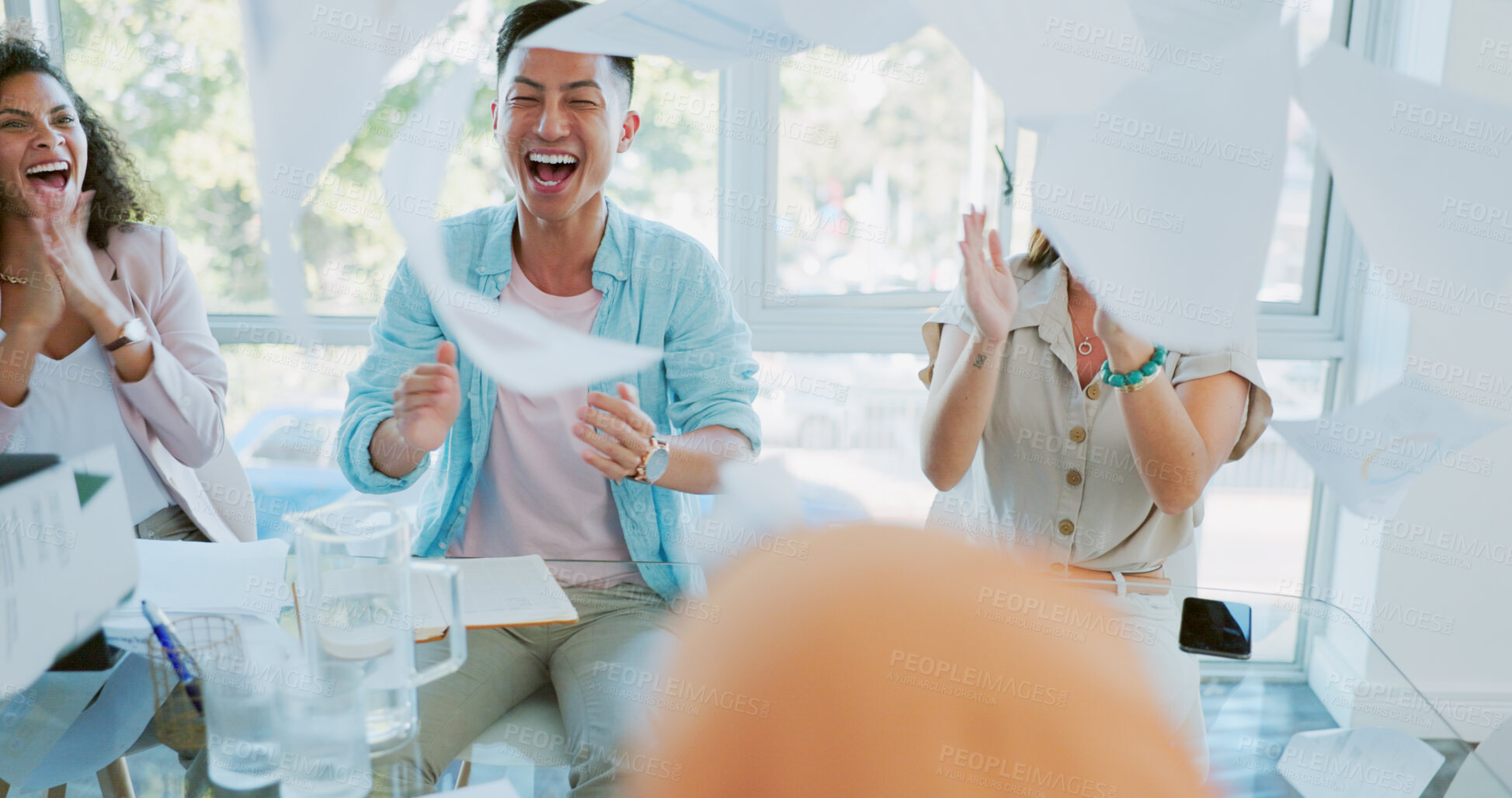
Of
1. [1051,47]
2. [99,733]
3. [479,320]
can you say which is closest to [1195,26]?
[1051,47]

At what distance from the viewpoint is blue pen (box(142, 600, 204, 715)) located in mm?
958

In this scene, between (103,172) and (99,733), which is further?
(103,172)

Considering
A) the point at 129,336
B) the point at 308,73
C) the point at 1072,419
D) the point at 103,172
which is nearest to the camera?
the point at 308,73

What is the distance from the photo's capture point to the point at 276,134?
754 mm

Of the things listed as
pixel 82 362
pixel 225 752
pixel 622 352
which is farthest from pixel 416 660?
pixel 82 362

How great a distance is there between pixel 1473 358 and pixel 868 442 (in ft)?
4.24

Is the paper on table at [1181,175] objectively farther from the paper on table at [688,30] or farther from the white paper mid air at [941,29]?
the paper on table at [688,30]

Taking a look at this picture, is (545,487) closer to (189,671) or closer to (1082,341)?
(189,671)

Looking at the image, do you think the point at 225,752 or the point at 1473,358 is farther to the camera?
the point at 1473,358

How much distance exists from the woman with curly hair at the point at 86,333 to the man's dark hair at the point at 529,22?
722mm

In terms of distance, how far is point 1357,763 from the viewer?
3.24ft

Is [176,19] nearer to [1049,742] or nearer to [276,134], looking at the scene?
[276,134]

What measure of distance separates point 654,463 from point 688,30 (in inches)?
25.3

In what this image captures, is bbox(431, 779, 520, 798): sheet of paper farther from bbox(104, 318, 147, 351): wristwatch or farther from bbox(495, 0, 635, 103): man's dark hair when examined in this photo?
bbox(104, 318, 147, 351): wristwatch
